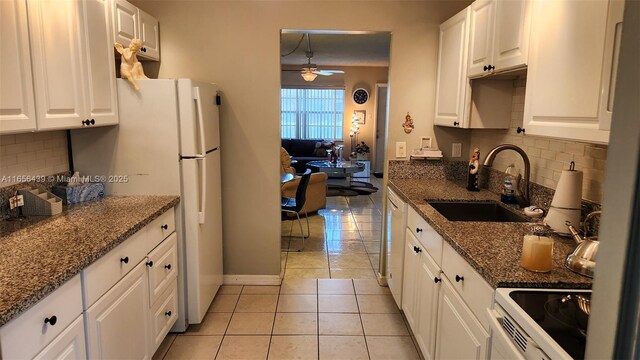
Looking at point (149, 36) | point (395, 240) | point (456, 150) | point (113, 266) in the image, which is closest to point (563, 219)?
point (395, 240)

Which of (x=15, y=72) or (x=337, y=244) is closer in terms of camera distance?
(x=15, y=72)

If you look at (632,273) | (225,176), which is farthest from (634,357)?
(225,176)

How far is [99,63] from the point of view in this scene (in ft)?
7.67

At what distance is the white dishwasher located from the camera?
2.83 m

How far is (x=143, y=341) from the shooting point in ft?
7.05

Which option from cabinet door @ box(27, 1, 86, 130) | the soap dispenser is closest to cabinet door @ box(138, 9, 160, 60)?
cabinet door @ box(27, 1, 86, 130)

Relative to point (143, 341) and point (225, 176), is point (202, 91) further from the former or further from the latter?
point (143, 341)

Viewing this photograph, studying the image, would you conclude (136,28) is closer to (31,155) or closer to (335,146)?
(31,155)

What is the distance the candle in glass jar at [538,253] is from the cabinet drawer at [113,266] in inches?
63.0

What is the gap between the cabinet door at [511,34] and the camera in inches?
76.5

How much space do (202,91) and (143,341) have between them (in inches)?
58.9

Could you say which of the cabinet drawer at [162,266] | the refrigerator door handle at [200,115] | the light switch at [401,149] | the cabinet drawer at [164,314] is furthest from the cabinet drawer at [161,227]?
the light switch at [401,149]

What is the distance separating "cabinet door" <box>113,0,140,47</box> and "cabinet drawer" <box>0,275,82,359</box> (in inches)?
64.2

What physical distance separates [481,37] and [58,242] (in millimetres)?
2399
